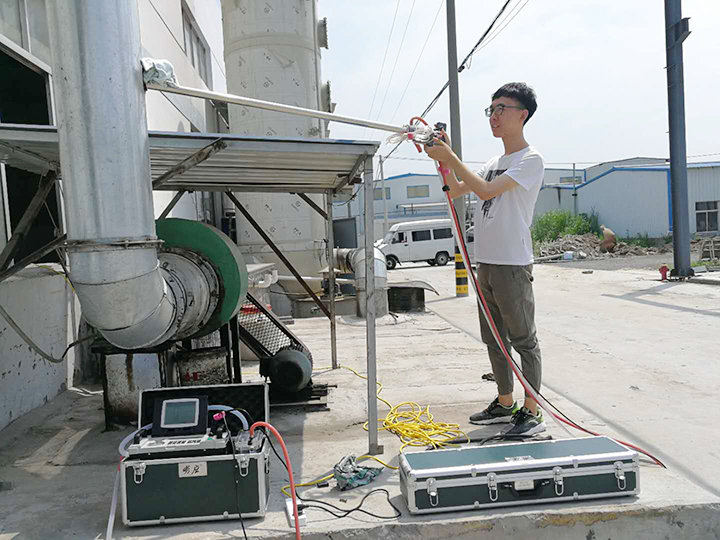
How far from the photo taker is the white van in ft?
86.6

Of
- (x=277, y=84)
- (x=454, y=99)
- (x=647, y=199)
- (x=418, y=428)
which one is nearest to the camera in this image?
Answer: (x=418, y=428)

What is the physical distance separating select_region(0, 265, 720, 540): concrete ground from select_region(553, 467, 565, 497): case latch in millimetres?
71

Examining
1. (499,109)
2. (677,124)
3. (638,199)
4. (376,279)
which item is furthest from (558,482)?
(638,199)

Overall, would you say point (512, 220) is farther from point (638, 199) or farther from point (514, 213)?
point (638, 199)

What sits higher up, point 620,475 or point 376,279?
point 376,279

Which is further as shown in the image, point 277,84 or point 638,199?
point 638,199

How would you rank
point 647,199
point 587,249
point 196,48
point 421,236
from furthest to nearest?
1. point 647,199
2. point 587,249
3. point 421,236
4. point 196,48

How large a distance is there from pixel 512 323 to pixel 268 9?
11.0m

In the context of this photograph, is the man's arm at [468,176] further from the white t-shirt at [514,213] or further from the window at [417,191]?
the window at [417,191]

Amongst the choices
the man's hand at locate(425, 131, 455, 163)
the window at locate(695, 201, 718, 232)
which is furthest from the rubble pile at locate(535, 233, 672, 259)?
the man's hand at locate(425, 131, 455, 163)

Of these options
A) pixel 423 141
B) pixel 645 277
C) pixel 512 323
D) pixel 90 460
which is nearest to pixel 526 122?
pixel 423 141

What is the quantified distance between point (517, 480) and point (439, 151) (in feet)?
6.45

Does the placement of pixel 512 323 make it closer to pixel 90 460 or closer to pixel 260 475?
pixel 260 475

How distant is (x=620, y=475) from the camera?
2871 millimetres
